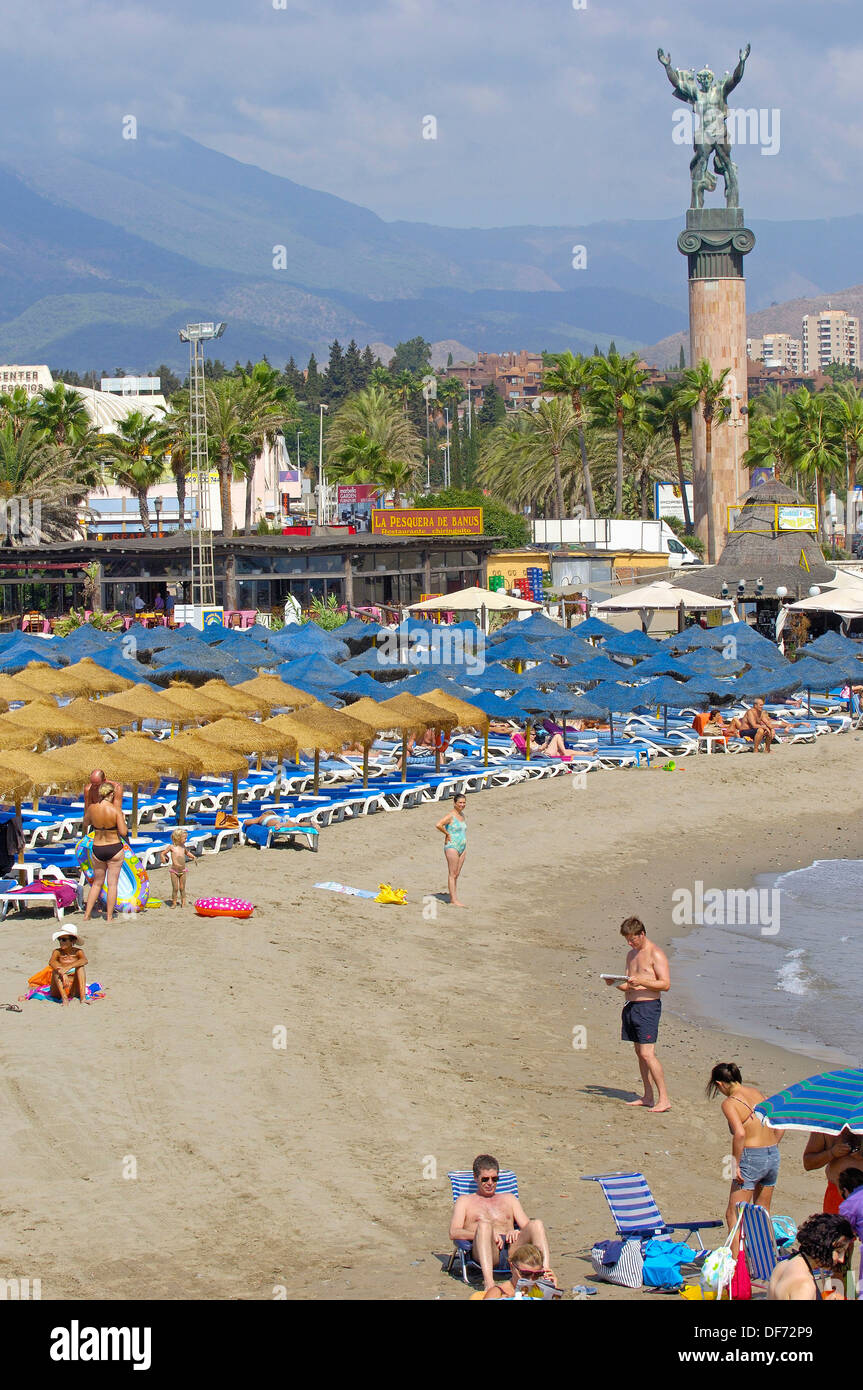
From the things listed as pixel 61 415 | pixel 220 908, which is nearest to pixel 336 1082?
pixel 220 908

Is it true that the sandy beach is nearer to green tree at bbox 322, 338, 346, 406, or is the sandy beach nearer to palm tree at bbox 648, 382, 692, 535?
palm tree at bbox 648, 382, 692, 535

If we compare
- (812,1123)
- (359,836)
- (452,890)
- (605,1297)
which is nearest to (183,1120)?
(605,1297)

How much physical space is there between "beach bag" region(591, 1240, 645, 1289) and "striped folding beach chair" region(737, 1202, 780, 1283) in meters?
0.54

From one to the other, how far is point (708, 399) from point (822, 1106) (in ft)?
204

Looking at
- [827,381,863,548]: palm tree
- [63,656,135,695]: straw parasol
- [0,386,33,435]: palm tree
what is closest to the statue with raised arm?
[827,381,863,548]: palm tree

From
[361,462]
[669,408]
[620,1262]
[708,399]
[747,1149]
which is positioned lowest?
[620,1262]

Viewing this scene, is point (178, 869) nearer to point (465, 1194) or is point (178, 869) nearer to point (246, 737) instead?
point (246, 737)

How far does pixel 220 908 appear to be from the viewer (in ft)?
53.8

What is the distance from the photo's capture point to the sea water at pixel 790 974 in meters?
14.4

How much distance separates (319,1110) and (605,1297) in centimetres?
Answer: 340

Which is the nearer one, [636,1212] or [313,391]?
[636,1212]

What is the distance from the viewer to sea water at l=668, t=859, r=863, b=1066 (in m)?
14.4
